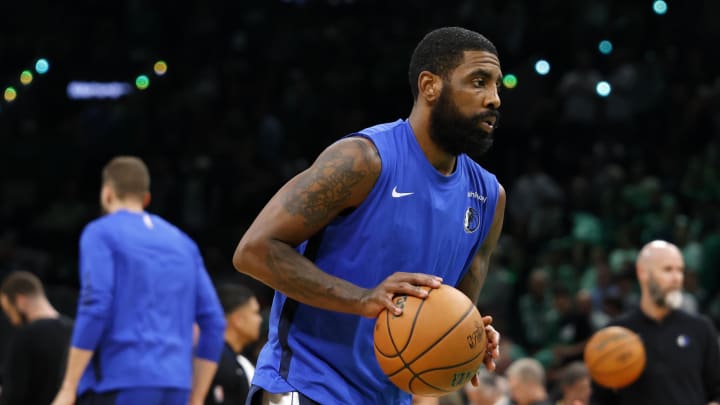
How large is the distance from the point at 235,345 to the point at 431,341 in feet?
16.0

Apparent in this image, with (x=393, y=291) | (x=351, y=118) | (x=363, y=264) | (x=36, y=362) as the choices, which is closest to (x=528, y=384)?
(x=36, y=362)

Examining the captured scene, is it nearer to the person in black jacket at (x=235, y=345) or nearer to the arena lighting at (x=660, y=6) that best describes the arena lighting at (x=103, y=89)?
the arena lighting at (x=660, y=6)

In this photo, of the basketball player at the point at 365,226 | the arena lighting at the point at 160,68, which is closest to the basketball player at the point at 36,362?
the basketball player at the point at 365,226

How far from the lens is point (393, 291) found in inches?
153

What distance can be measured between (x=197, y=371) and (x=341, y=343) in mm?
3457

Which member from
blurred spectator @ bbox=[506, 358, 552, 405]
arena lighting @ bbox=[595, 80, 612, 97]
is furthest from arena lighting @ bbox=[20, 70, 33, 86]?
blurred spectator @ bbox=[506, 358, 552, 405]

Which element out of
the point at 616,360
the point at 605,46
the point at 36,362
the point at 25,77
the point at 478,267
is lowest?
the point at 36,362

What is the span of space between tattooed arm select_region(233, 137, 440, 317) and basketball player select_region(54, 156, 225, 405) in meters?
2.80

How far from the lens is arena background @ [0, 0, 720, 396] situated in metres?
14.0

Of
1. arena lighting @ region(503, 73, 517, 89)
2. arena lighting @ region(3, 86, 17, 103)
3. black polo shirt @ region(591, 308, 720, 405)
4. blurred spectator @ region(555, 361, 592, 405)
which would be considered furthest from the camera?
arena lighting @ region(3, 86, 17, 103)

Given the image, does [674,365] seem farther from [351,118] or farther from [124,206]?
[351,118]

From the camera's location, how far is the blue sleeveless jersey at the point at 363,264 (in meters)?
4.23

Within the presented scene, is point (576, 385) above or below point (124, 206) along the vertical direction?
below

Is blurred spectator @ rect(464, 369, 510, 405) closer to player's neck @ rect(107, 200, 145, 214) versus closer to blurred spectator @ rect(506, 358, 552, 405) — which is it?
blurred spectator @ rect(506, 358, 552, 405)
